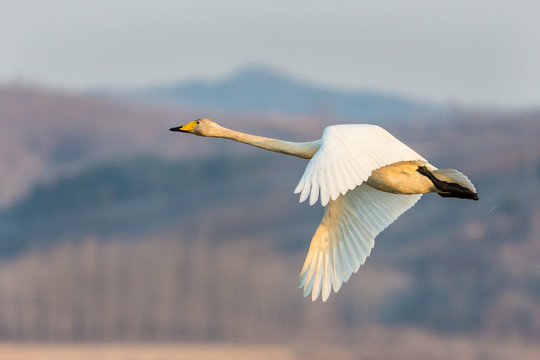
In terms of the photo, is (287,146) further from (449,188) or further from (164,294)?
(164,294)

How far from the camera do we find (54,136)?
123m

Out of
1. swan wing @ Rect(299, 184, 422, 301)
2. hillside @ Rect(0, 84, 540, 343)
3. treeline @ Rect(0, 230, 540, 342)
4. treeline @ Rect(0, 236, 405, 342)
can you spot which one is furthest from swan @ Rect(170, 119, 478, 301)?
treeline @ Rect(0, 236, 405, 342)

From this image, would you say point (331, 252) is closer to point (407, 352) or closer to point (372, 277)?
point (407, 352)

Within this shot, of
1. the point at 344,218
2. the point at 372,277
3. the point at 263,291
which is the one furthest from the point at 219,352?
the point at 344,218

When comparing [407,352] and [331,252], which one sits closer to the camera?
[331,252]

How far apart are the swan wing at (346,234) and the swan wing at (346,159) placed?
1.89 meters

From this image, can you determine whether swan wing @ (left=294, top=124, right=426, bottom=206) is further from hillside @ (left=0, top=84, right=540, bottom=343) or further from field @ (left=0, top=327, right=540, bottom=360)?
hillside @ (left=0, top=84, right=540, bottom=343)

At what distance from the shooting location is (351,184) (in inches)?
368

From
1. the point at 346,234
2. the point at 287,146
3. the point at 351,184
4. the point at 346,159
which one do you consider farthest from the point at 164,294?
the point at 351,184

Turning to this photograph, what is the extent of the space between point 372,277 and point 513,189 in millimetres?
14015

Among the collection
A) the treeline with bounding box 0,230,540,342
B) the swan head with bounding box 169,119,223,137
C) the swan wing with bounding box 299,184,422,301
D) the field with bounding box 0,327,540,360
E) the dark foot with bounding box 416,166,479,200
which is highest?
the swan head with bounding box 169,119,223,137

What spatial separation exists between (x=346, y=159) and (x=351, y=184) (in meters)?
0.40

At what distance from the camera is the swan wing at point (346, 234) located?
38.9 ft

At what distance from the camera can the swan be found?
9.51 metres
